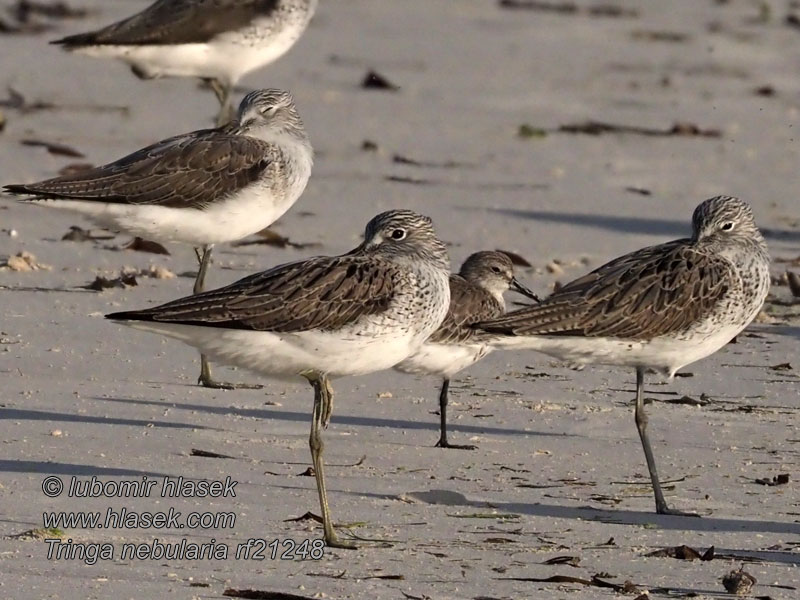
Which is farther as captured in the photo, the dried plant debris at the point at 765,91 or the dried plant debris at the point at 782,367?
the dried plant debris at the point at 765,91

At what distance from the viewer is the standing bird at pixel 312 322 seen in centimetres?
757

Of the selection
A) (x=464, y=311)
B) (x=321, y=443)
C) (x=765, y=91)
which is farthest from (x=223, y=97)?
(x=321, y=443)

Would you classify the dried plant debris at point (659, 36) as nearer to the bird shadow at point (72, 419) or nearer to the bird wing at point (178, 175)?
the bird wing at point (178, 175)

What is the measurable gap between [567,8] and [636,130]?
6.90m

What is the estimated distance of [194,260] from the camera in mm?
12273

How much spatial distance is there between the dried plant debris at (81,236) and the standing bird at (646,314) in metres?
4.47

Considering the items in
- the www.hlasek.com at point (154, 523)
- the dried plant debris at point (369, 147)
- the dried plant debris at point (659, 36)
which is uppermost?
the dried plant debris at point (659, 36)

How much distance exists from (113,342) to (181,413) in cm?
136

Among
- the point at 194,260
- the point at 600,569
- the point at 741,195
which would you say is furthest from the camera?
the point at 741,195

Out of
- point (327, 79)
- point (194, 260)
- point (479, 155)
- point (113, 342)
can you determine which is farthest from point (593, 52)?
point (113, 342)

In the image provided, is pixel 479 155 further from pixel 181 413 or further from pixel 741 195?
pixel 181 413

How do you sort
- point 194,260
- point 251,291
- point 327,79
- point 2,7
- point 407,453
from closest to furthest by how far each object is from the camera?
point 251,291 → point 407,453 → point 194,260 → point 327,79 → point 2,7

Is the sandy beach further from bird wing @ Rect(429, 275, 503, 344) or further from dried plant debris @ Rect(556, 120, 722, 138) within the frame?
bird wing @ Rect(429, 275, 503, 344)

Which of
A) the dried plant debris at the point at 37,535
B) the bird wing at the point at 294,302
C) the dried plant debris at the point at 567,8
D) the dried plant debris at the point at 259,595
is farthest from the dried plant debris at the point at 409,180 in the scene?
the dried plant debris at the point at 567,8
